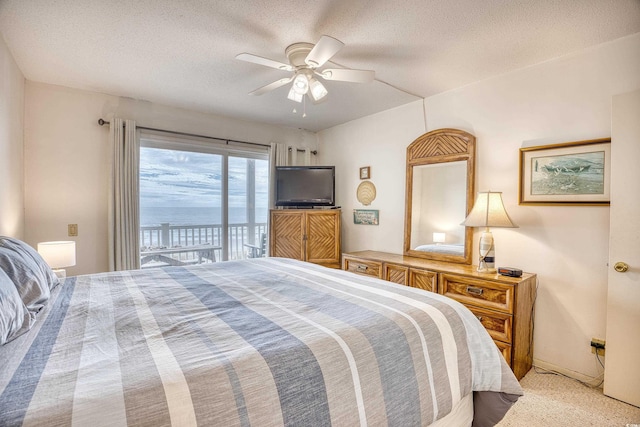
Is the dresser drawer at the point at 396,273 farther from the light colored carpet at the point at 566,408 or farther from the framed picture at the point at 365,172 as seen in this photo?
the framed picture at the point at 365,172

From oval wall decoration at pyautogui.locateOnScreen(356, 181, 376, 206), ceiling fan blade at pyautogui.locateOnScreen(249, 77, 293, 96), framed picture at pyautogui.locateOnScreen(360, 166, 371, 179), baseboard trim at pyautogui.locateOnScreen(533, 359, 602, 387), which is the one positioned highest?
ceiling fan blade at pyautogui.locateOnScreen(249, 77, 293, 96)

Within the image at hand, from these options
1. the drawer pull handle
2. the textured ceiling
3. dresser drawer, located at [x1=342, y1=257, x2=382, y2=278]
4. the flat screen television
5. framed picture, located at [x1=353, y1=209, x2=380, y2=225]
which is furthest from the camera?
the flat screen television

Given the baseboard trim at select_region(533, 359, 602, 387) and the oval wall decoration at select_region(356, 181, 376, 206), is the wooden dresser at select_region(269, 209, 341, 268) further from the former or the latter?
the baseboard trim at select_region(533, 359, 602, 387)

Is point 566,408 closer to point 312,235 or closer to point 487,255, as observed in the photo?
point 487,255

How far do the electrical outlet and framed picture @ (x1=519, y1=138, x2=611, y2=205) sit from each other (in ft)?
3.29

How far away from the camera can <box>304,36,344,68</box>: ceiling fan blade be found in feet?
5.51

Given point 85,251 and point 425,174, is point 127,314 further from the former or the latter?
point 425,174

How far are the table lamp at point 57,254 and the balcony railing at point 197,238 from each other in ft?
3.31

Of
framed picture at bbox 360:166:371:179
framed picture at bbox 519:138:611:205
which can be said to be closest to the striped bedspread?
framed picture at bbox 519:138:611:205

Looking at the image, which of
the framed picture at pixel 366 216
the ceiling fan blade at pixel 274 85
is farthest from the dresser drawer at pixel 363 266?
the ceiling fan blade at pixel 274 85

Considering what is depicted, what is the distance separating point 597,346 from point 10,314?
10.9 ft

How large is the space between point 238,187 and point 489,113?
3116 millimetres

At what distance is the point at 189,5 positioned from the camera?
177 centimetres

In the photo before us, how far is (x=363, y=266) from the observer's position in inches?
131
